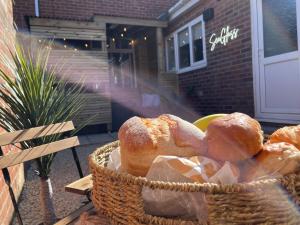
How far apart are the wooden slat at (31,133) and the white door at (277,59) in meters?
3.60

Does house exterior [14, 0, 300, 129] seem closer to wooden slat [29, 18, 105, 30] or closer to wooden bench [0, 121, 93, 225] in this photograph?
wooden slat [29, 18, 105, 30]

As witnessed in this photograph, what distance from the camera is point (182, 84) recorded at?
7.24 m

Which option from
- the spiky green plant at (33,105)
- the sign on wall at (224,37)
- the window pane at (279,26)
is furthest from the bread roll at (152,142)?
the sign on wall at (224,37)

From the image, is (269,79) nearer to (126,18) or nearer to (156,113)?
(156,113)

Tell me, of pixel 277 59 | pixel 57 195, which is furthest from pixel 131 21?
pixel 57 195

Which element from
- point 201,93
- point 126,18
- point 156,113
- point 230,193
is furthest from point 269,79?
point 230,193

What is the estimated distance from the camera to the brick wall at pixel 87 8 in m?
6.77

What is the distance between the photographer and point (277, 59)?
432cm

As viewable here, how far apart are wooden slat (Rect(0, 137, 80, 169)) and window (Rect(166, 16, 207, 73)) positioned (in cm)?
507

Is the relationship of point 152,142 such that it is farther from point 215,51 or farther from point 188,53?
point 188,53

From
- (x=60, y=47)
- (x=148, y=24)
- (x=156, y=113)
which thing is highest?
(x=148, y=24)

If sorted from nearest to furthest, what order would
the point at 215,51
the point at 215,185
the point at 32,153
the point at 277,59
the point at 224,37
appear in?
the point at 215,185
the point at 32,153
the point at 277,59
the point at 224,37
the point at 215,51

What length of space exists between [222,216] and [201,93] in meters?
5.98

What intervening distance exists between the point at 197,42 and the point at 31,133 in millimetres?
5757
